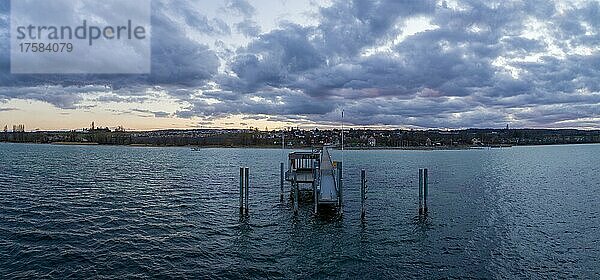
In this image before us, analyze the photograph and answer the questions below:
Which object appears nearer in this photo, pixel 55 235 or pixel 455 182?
pixel 55 235

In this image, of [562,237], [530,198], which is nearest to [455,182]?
[530,198]

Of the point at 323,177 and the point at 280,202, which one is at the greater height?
the point at 323,177

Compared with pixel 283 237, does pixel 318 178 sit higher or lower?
higher

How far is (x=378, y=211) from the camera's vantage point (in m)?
34.2

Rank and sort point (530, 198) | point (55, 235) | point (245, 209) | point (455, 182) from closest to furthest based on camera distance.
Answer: point (55, 235) < point (245, 209) < point (530, 198) < point (455, 182)

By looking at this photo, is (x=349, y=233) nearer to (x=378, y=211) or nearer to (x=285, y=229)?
(x=285, y=229)

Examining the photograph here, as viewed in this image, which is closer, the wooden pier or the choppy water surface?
the choppy water surface

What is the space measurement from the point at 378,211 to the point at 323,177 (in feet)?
19.8

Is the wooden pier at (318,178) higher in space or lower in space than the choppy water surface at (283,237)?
higher

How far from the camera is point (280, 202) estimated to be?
38.4 metres

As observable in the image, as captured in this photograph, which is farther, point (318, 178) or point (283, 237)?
point (318, 178)

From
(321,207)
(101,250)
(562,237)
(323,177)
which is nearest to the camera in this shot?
(101,250)

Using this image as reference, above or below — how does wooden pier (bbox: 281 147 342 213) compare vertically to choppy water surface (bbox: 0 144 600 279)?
above

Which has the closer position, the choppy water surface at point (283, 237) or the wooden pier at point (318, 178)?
the choppy water surface at point (283, 237)
